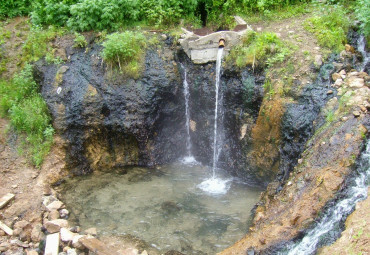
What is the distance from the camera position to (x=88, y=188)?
8062mm

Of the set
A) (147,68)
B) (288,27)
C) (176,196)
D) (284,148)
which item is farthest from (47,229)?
(288,27)

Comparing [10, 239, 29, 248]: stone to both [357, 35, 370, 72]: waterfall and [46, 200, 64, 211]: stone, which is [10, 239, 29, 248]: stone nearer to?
[46, 200, 64, 211]: stone

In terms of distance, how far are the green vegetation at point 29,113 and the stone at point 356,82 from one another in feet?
21.8

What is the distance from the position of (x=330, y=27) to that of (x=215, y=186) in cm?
467

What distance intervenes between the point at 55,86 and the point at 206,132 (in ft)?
13.0

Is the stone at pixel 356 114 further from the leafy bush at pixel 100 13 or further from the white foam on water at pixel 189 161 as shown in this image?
the leafy bush at pixel 100 13

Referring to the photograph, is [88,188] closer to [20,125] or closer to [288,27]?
[20,125]

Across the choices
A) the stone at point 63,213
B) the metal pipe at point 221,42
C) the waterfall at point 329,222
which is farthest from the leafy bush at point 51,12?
the waterfall at point 329,222

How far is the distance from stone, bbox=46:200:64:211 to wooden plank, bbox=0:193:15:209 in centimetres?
79

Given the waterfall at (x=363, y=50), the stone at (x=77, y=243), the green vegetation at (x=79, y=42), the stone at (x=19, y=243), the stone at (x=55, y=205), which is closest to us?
the stone at (x=77, y=243)

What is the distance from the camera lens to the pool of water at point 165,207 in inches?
259

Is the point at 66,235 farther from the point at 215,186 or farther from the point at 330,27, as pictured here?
the point at 330,27

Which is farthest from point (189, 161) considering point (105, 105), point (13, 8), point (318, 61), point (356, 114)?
point (13, 8)

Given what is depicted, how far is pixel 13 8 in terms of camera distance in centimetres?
1038
